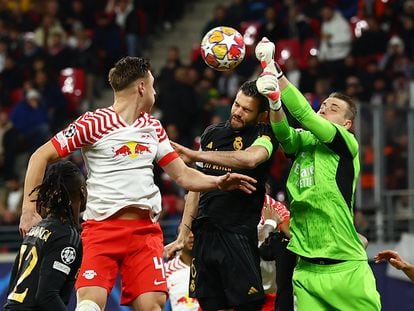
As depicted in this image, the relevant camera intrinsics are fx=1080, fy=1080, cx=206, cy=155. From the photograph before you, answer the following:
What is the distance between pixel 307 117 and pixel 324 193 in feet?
1.85

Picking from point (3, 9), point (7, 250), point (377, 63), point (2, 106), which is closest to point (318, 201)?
point (7, 250)

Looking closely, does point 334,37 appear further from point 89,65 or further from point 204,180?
point 204,180

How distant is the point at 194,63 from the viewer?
1775cm

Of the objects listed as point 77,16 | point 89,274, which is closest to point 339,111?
point 89,274

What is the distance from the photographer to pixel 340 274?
7.49m

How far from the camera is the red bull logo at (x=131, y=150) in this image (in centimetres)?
726

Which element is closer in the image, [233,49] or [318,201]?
[318,201]

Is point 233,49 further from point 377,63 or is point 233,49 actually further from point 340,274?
point 377,63

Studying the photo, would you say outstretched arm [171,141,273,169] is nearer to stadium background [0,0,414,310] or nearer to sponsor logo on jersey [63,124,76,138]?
sponsor logo on jersey [63,124,76,138]

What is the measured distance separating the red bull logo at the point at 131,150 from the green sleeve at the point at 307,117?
104 cm

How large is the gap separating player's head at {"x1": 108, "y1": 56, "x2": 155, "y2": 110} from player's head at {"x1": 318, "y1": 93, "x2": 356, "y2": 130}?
1.30 metres

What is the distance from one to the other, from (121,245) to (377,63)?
9.88 metres

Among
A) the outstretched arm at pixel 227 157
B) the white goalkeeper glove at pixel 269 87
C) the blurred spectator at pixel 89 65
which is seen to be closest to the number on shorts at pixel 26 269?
the outstretched arm at pixel 227 157

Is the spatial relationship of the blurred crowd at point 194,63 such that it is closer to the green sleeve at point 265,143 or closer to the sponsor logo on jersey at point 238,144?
the sponsor logo on jersey at point 238,144
